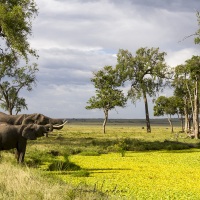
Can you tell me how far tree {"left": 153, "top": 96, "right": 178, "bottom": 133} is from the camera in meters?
73.1

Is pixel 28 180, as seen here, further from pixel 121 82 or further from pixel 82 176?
pixel 121 82

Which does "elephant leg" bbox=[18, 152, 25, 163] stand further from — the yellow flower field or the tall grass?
the tall grass

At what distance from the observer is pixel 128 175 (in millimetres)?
16125

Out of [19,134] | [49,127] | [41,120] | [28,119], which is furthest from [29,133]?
[41,120]

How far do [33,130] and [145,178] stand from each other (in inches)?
201

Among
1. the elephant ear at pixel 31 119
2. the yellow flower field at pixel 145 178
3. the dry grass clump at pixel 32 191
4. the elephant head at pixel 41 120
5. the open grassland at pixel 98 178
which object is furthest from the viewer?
the elephant head at pixel 41 120

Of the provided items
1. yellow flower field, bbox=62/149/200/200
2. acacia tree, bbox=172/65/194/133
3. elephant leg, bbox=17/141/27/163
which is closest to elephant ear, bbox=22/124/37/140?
elephant leg, bbox=17/141/27/163

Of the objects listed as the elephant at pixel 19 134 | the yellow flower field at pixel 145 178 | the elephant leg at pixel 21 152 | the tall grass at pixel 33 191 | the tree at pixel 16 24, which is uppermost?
the tree at pixel 16 24

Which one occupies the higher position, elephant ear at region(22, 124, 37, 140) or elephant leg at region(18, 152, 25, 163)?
elephant ear at region(22, 124, 37, 140)

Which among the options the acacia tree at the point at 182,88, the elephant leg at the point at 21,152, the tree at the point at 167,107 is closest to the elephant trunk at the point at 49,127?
the elephant leg at the point at 21,152

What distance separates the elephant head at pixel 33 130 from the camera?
16.8 meters

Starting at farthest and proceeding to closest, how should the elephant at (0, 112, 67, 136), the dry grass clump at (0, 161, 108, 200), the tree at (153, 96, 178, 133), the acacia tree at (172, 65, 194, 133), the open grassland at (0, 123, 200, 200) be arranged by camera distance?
the tree at (153, 96, 178, 133) < the acacia tree at (172, 65, 194, 133) < the elephant at (0, 112, 67, 136) < the open grassland at (0, 123, 200, 200) < the dry grass clump at (0, 161, 108, 200)

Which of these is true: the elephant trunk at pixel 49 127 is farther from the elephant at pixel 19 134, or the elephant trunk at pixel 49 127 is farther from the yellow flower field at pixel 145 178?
the yellow flower field at pixel 145 178

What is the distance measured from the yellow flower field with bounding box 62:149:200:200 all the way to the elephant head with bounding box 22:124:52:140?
2.57 meters
